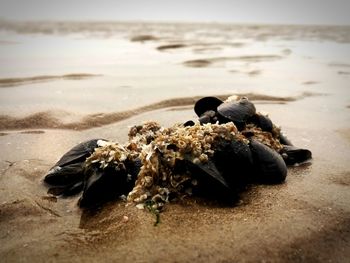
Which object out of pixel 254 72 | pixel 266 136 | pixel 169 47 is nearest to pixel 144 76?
pixel 254 72

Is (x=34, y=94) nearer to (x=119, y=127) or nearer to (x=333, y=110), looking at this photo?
(x=119, y=127)

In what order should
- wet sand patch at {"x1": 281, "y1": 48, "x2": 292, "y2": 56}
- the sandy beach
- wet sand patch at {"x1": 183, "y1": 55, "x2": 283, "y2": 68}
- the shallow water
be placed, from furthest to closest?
wet sand patch at {"x1": 281, "y1": 48, "x2": 292, "y2": 56} → wet sand patch at {"x1": 183, "y1": 55, "x2": 283, "y2": 68} → the shallow water → the sandy beach

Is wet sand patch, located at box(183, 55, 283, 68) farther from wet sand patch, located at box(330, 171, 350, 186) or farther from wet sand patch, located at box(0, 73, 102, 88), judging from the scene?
wet sand patch, located at box(330, 171, 350, 186)

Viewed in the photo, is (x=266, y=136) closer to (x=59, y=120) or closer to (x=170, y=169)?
(x=170, y=169)

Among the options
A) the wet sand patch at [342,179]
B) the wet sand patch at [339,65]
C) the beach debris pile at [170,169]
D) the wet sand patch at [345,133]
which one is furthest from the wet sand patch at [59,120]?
the wet sand patch at [339,65]

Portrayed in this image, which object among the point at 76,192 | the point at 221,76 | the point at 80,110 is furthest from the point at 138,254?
the point at 221,76

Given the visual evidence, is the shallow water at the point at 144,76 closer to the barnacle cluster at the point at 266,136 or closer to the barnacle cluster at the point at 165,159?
the barnacle cluster at the point at 266,136

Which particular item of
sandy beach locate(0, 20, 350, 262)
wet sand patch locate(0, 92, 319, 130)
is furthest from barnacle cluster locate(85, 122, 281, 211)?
wet sand patch locate(0, 92, 319, 130)
